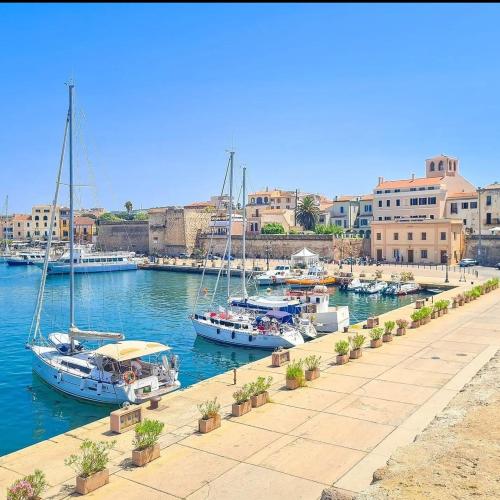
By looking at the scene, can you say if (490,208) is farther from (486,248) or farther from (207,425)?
(207,425)

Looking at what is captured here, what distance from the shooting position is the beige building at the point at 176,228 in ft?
343

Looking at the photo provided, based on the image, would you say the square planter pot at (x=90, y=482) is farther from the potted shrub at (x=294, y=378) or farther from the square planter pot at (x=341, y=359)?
the square planter pot at (x=341, y=359)

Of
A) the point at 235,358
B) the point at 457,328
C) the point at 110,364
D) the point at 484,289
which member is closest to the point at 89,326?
the point at 235,358

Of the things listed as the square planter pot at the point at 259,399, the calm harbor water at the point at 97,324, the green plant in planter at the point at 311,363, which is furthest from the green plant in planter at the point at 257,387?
the calm harbor water at the point at 97,324

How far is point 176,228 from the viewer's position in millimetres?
105875

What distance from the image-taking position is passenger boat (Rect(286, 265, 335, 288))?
60.6 m

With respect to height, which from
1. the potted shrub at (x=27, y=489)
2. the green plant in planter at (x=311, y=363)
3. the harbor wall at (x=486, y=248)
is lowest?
the potted shrub at (x=27, y=489)

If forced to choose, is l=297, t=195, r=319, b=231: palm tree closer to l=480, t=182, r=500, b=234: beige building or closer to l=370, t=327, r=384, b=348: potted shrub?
l=480, t=182, r=500, b=234: beige building

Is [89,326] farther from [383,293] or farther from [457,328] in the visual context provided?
[383,293]

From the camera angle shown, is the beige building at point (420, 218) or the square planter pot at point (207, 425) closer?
the square planter pot at point (207, 425)

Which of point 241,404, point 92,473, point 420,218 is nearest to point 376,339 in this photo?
point 241,404

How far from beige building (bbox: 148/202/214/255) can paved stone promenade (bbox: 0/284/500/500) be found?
82661 millimetres

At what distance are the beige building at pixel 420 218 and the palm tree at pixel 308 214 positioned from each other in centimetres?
1381

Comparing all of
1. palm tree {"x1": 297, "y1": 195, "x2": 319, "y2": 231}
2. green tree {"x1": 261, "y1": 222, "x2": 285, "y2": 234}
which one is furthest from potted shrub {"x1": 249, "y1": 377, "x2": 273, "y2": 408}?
palm tree {"x1": 297, "y1": 195, "x2": 319, "y2": 231}
